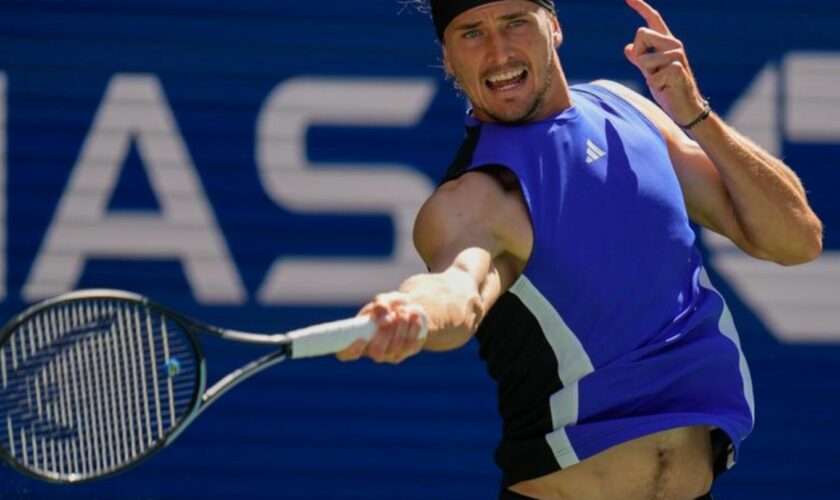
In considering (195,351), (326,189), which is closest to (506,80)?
(195,351)

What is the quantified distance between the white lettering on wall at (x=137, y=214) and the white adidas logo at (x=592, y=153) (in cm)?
306

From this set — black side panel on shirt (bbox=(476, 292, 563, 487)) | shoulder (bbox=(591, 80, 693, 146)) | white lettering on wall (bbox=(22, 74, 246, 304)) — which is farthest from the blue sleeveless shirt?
white lettering on wall (bbox=(22, 74, 246, 304))

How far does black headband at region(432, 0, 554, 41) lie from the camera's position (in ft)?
13.9

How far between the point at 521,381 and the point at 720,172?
2.33ft

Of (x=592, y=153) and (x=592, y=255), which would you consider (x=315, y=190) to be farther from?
(x=592, y=255)

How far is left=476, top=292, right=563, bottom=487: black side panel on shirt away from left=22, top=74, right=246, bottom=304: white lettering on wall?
2.91 metres

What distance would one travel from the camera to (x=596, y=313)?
13.6 ft

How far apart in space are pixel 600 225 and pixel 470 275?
460 millimetres

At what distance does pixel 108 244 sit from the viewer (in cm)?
704

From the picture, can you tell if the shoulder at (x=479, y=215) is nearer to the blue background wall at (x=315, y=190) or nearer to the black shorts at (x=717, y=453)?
the black shorts at (x=717, y=453)

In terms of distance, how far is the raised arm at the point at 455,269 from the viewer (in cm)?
354

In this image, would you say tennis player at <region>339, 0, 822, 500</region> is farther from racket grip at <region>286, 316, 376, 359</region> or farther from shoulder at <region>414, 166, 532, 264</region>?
racket grip at <region>286, 316, 376, 359</region>

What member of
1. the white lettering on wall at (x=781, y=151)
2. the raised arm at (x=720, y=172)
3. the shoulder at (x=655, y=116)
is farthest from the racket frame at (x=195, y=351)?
the white lettering on wall at (x=781, y=151)

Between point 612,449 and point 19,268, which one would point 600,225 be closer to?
point 612,449
